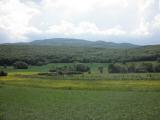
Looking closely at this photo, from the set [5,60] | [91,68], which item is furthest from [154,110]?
[5,60]

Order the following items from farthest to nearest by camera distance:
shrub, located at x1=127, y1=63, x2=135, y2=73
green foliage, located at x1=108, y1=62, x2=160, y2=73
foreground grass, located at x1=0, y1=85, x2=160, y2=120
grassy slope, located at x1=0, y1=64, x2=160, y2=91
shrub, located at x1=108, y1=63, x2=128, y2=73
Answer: shrub, located at x1=108, y1=63, x2=128, y2=73 < shrub, located at x1=127, y1=63, x2=135, y2=73 < green foliage, located at x1=108, y1=62, x2=160, y2=73 < grassy slope, located at x1=0, y1=64, x2=160, y2=91 < foreground grass, located at x1=0, y1=85, x2=160, y2=120

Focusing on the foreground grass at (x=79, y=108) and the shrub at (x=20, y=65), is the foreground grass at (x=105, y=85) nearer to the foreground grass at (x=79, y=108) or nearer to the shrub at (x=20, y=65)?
the foreground grass at (x=79, y=108)

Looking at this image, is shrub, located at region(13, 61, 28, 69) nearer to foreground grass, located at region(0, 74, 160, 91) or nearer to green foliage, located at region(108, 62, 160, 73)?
green foliage, located at region(108, 62, 160, 73)

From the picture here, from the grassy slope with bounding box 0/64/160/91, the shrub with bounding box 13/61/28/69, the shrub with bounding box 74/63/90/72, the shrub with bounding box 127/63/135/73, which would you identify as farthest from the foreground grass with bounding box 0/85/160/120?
the shrub with bounding box 13/61/28/69

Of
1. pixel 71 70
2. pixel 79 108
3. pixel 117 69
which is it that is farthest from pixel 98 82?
pixel 79 108

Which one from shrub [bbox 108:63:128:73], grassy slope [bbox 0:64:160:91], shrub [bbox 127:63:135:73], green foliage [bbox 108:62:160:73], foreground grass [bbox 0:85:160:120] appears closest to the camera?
foreground grass [bbox 0:85:160:120]

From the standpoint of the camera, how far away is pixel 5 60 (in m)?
164

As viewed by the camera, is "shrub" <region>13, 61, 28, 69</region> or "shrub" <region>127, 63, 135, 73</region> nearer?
"shrub" <region>127, 63, 135, 73</region>

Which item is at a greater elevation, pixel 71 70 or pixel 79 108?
pixel 71 70

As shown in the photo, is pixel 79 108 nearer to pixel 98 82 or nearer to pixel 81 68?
pixel 98 82

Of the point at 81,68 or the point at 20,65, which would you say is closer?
the point at 81,68

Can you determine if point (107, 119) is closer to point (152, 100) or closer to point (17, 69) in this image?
point (152, 100)

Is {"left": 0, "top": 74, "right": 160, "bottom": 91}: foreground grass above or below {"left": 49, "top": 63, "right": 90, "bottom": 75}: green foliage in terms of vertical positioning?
below

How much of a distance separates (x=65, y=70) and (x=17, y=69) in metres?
26.8
